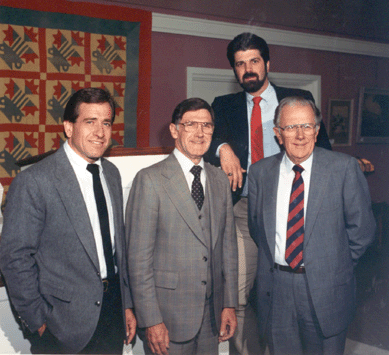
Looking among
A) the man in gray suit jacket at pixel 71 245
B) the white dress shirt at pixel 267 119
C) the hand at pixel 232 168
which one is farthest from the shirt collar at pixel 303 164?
the man in gray suit jacket at pixel 71 245

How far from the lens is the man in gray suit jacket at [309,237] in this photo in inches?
71.4

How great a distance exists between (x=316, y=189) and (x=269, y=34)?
121 inches

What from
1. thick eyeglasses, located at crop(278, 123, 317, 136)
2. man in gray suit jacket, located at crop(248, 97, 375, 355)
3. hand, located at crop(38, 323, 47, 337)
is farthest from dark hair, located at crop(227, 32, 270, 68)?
hand, located at crop(38, 323, 47, 337)

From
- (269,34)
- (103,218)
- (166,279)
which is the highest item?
(269,34)

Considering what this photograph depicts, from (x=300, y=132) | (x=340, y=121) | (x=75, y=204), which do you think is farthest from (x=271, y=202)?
(x=340, y=121)

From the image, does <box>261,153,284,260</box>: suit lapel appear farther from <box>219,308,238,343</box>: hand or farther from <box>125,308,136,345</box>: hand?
<box>125,308,136,345</box>: hand

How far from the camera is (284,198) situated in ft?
6.21

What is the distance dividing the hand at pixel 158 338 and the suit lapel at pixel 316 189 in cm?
73

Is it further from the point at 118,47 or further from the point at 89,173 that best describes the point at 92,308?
the point at 118,47

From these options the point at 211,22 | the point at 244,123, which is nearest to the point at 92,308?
the point at 244,123

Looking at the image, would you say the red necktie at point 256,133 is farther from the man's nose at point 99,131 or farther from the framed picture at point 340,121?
the framed picture at point 340,121

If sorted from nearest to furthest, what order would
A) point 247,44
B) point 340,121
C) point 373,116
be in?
point 247,44 < point 340,121 < point 373,116

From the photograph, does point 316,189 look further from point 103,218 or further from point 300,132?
point 103,218

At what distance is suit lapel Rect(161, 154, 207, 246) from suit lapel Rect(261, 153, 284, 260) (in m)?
0.33
